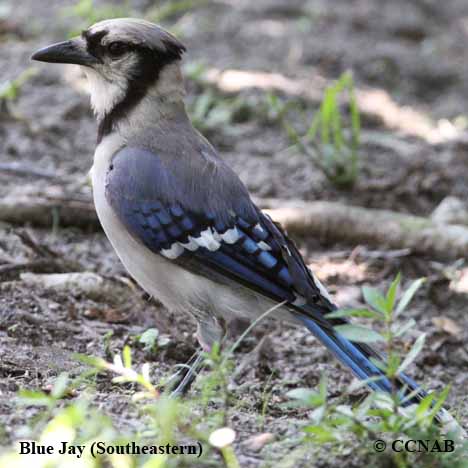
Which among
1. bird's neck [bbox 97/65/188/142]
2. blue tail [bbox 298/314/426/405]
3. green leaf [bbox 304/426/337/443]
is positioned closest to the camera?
green leaf [bbox 304/426/337/443]

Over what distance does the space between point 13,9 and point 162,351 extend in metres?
4.54

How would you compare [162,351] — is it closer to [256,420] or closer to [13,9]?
[256,420]

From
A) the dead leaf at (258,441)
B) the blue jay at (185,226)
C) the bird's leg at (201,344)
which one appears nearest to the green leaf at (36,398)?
the dead leaf at (258,441)

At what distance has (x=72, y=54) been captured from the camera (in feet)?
12.3

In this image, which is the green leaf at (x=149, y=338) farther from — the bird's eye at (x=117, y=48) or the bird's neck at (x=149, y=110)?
the bird's eye at (x=117, y=48)

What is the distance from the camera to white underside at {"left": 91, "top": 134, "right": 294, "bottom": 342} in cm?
347

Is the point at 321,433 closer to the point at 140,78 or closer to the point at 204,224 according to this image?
the point at 204,224

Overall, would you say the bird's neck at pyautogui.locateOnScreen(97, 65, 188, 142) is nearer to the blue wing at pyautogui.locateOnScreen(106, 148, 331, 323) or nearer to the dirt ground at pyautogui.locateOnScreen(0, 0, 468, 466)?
the blue wing at pyautogui.locateOnScreen(106, 148, 331, 323)

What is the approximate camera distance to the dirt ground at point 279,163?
3646mm

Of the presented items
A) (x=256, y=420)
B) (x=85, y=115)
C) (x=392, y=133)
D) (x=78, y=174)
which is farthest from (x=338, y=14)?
(x=256, y=420)

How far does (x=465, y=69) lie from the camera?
24.6 feet

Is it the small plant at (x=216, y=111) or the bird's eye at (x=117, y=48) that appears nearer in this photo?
the bird's eye at (x=117, y=48)

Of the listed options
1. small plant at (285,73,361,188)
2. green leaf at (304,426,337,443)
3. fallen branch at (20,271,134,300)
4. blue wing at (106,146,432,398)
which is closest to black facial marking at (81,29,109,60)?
blue wing at (106,146,432,398)

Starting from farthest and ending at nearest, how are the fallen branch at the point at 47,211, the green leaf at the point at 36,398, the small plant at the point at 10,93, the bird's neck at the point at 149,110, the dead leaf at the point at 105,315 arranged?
the small plant at the point at 10,93 → the fallen branch at the point at 47,211 → the dead leaf at the point at 105,315 → the bird's neck at the point at 149,110 → the green leaf at the point at 36,398
